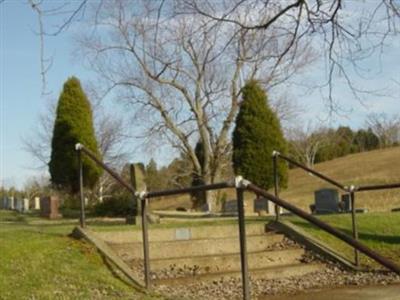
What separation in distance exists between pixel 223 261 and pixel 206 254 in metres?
0.40

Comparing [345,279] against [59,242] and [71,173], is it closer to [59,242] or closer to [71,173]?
[59,242]

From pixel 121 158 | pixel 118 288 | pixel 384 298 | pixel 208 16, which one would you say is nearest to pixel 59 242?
pixel 118 288

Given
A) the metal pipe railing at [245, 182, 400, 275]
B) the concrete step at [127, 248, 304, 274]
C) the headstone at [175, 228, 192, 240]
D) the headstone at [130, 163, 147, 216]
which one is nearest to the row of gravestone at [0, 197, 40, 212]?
the headstone at [130, 163, 147, 216]

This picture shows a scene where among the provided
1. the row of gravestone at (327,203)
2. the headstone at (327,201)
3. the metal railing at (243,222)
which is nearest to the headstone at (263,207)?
the row of gravestone at (327,203)

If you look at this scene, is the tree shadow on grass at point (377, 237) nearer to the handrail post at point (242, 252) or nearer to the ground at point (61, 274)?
the ground at point (61, 274)

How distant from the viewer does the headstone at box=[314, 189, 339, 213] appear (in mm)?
21266

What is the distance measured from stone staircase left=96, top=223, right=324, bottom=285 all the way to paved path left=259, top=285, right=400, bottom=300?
1.05m

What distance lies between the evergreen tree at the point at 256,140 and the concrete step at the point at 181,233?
16.7 meters

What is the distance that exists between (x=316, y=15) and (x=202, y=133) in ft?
102

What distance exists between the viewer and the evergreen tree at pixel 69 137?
28672mm

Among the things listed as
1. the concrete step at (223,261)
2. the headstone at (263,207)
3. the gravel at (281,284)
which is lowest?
the gravel at (281,284)

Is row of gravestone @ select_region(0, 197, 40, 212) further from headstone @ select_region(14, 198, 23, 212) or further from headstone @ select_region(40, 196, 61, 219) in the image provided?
headstone @ select_region(40, 196, 61, 219)

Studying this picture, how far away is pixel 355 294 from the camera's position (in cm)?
805

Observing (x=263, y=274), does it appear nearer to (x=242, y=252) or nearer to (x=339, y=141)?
(x=242, y=252)
